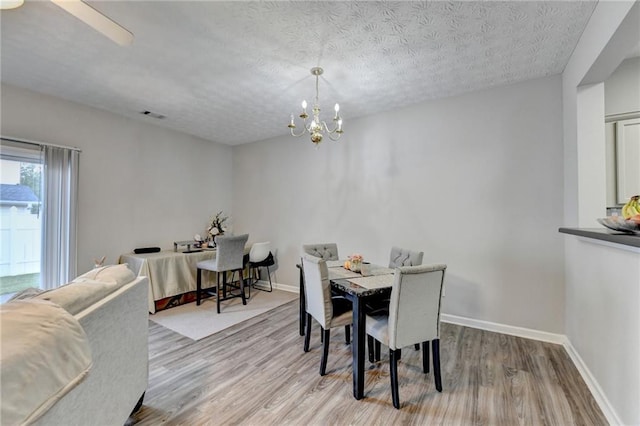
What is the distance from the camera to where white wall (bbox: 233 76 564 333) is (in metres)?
2.83

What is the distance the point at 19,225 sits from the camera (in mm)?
3043

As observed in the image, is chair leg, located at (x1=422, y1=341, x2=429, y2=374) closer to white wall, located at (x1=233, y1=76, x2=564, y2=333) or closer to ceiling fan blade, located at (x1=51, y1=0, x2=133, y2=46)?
white wall, located at (x1=233, y1=76, x2=564, y2=333)

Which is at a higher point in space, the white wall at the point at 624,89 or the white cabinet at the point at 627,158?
the white wall at the point at 624,89

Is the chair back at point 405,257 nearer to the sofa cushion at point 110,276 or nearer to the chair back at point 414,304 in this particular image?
the chair back at point 414,304

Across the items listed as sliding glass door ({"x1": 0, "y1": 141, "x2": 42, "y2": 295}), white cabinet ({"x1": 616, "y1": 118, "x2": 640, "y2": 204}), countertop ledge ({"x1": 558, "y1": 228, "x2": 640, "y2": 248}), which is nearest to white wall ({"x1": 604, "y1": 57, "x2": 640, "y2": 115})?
white cabinet ({"x1": 616, "y1": 118, "x2": 640, "y2": 204})

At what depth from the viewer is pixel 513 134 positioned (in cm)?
297

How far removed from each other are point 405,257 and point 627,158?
2206 millimetres

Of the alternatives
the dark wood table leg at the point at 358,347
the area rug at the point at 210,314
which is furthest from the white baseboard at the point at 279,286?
the dark wood table leg at the point at 358,347

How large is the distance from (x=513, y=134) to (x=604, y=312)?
1.87 metres

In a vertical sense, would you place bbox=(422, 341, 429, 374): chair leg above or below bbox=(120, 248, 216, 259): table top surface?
below

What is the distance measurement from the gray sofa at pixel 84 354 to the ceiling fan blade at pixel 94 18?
144cm

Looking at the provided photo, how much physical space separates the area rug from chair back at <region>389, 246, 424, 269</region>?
74.6 inches

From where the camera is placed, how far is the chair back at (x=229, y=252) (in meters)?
3.72

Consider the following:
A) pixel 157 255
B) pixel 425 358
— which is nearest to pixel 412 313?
pixel 425 358
